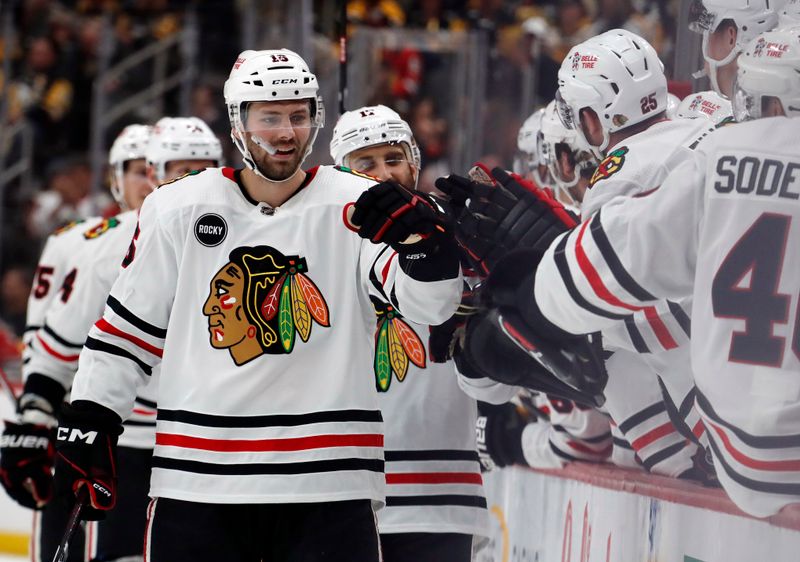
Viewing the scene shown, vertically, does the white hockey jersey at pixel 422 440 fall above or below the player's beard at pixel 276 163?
below

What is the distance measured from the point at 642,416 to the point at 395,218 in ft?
2.41

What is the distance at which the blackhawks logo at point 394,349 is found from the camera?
293 centimetres

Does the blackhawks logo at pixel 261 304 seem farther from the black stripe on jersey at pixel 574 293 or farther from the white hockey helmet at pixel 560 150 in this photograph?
the white hockey helmet at pixel 560 150

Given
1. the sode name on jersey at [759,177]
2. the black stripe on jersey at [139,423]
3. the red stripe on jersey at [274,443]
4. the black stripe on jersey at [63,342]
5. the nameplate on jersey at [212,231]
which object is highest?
the sode name on jersey at [759,177]

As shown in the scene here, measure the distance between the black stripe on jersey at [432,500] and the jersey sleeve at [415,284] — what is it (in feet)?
2.28

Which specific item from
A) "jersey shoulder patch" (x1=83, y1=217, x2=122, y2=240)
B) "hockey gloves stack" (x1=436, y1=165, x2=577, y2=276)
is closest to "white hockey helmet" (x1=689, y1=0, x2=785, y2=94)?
"hockey gloves stack" (x1=436, y1=165, x2=577, y2=276)

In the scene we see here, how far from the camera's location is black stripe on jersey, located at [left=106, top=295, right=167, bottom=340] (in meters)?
2.41

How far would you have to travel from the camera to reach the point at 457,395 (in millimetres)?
2984

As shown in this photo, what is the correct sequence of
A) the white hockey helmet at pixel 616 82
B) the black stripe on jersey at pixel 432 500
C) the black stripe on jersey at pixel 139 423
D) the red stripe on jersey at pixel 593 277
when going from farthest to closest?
the black stripe on jersey at pixel 139 423 < the black stripe on jersey at pixel 432 500 < the white hockey helmet at pixel 616 82 < the red stripe on jersey at pixel 593 277

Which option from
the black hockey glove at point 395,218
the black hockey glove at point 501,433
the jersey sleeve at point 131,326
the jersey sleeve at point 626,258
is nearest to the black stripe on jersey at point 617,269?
the jersey sleeve at point 626,258

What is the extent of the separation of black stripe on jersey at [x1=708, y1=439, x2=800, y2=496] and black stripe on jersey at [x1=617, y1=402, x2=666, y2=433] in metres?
0.59

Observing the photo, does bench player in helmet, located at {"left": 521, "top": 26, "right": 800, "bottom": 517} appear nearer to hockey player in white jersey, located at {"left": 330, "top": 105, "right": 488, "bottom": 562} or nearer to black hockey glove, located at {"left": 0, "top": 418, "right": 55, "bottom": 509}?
hockey player in white jersey, located at {"left": 330, "top": 105, "right": 488, "bottom": 562}

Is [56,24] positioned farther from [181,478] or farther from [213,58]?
[181,478]

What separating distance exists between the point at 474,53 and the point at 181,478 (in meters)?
1.76
